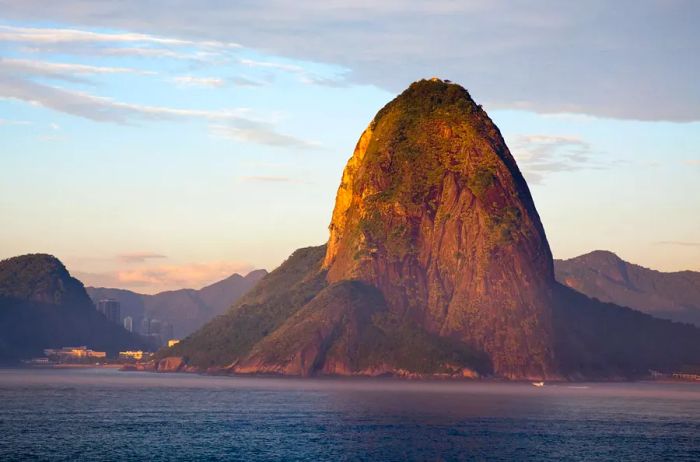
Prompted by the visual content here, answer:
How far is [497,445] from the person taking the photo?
15675 cm

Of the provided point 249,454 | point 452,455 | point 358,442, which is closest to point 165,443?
point 249,454

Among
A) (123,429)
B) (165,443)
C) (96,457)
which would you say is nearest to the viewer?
(96,457)

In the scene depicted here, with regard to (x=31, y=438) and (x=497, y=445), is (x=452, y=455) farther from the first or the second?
(x=31, y=438)

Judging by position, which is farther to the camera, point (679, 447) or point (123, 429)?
point (123, 429)

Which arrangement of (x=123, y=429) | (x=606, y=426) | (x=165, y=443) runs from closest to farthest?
(x=165, y=443)
(x=123, y=429)
(x=606, y=426)

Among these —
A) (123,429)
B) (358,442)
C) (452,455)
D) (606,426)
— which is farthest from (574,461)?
(123,429)

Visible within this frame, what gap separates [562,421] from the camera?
19950cm

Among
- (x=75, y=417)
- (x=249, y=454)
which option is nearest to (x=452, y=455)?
(x=249, y=454)

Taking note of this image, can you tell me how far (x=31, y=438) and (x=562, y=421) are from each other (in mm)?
93169

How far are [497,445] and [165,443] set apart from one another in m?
46.6

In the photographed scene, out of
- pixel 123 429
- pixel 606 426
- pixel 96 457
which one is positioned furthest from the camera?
pixel 606 426

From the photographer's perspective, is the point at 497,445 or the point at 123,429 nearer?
the point at 497,445

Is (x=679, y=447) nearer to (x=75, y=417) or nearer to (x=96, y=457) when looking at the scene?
(x=96, y=457)

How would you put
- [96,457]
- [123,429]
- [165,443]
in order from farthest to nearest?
1. [123,429]
2. [165,443]
3. [96,457]
